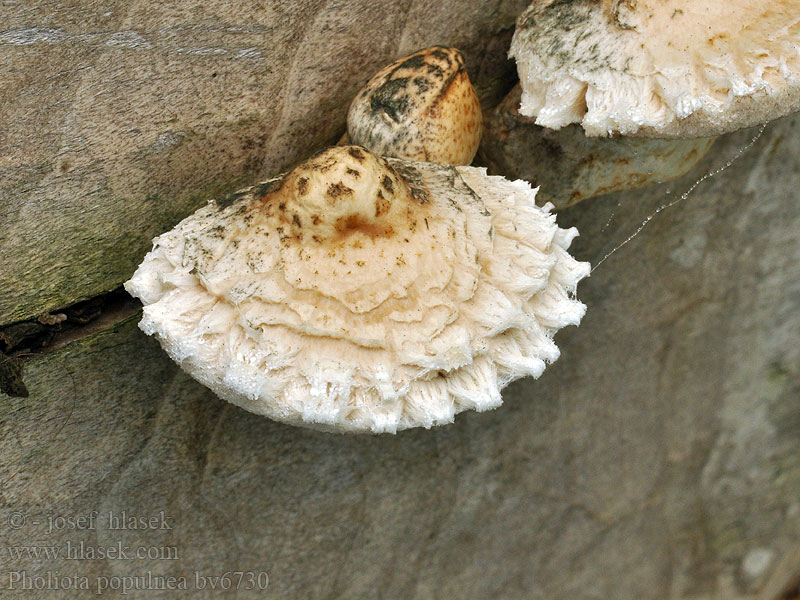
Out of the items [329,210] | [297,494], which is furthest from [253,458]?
[329,210]

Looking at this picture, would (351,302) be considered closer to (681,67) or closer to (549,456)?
(681,67)

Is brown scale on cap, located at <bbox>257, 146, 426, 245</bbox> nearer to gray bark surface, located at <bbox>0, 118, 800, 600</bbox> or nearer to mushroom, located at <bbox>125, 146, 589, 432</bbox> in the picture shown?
mushroom, located at <bbox>125, 146, 589, 432</bbox>

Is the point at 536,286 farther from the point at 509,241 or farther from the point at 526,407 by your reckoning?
the point at 526,407

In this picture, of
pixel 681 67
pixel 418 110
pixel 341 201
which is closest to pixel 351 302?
pixel 341 201

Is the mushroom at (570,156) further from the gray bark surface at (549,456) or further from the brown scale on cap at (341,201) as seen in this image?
the brown scale on cap at (341,201)

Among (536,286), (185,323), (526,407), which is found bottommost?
(526,407)

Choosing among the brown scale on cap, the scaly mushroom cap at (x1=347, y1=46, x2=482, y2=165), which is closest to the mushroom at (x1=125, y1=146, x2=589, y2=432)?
the brown scale on cap

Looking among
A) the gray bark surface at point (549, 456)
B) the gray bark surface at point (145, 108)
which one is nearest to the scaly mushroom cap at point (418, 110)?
the gray bark surface at point (145, 108)
